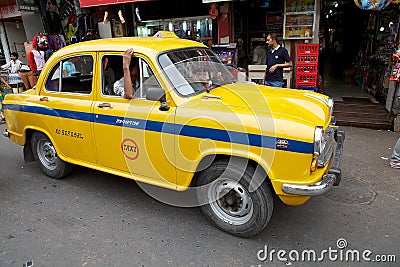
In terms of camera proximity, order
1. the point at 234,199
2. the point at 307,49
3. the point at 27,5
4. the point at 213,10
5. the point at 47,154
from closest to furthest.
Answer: the point at 234,199 < the point at 47,154 < the point at 307,49 < the point at 213,10 < the point at 27,5

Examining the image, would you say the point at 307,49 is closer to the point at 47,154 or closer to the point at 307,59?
the point at 307,59

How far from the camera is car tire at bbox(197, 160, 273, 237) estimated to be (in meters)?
3.09

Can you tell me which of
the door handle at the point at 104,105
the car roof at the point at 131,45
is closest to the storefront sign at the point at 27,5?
the car roof at the point at 131,45

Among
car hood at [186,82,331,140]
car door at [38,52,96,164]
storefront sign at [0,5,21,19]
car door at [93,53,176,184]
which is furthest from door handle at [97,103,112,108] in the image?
storefront sign at [0,5,21,19]

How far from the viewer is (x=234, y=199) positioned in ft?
10.9

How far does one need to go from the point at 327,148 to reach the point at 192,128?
4.81ft

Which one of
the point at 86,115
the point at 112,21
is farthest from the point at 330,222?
the point at 112,21

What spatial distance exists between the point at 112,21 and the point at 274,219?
922 centimetres

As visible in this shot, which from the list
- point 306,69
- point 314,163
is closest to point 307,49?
Answer: point 306,69

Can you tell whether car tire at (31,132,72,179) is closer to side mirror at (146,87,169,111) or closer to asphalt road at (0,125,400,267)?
asphalt road at (0,125,400,267)

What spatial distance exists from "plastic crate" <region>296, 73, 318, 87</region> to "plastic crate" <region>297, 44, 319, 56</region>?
54 centimetres

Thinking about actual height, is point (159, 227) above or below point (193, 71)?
below

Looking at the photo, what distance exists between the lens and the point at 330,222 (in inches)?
142

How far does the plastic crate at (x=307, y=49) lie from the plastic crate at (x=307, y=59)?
52 millimetres
